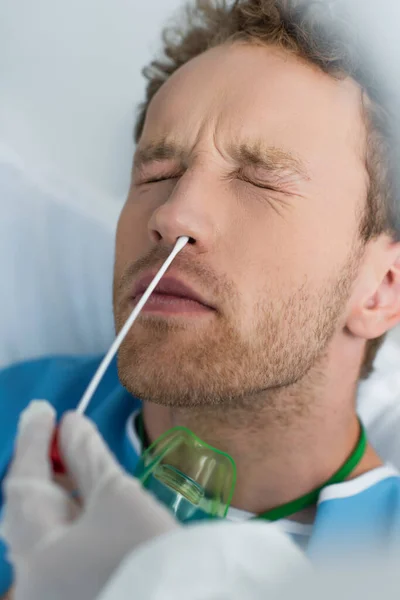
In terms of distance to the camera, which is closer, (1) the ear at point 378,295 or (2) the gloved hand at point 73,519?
(2) the gloved hand at point 73,519

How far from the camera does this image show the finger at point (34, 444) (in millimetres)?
536

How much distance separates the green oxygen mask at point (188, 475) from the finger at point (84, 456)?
0.26 m

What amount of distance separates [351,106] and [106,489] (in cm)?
65

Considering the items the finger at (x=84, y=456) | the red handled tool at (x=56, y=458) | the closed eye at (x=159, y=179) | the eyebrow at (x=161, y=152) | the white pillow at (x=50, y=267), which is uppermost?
the eyebrow at (x=161, y=152)

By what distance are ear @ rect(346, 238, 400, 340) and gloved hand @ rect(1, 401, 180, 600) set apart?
490mm

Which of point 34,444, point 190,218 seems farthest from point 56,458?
point 190,218

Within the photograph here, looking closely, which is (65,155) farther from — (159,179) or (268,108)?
(268,108)

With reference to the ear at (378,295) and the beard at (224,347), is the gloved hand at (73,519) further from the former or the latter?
the ear at (378,295)

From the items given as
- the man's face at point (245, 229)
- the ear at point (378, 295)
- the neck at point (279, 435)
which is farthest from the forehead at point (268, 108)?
the neck at point (279, 435)

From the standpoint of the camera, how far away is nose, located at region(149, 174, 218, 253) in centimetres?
73

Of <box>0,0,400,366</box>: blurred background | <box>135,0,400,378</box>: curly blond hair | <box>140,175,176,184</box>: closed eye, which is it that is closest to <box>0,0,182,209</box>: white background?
<box>0,0,400,366</box>: blurred background

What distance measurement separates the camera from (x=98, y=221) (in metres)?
1.48

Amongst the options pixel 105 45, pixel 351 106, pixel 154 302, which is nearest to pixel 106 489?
pixel 154 302

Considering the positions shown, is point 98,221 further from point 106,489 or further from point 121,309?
point 106,489
